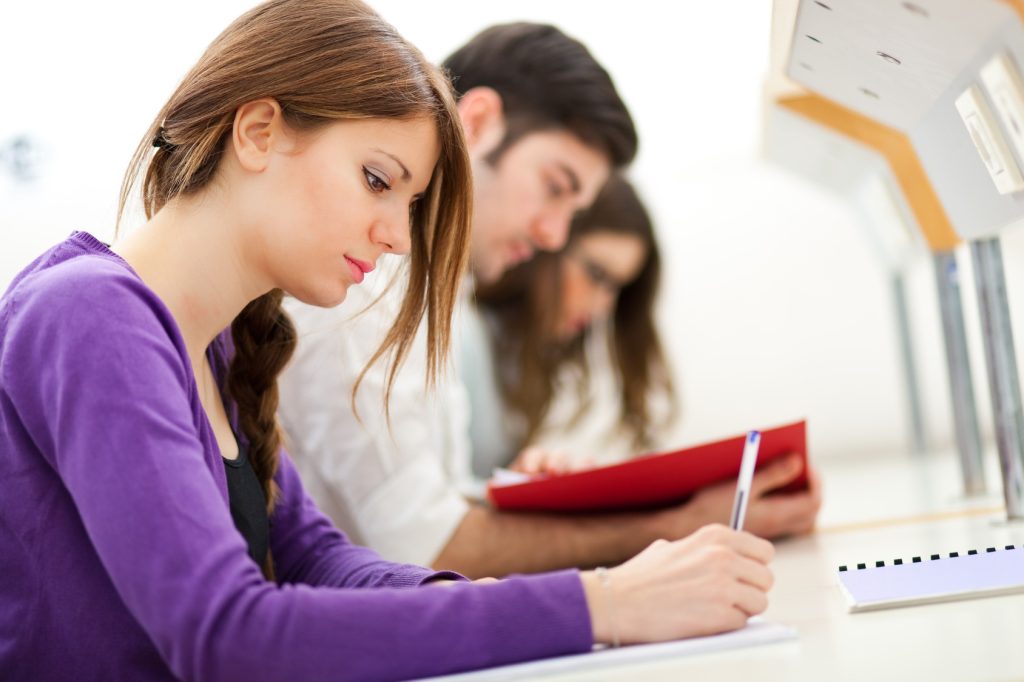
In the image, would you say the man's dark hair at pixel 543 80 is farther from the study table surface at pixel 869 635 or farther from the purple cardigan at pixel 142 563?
the purple cardigan at pixel 142 563

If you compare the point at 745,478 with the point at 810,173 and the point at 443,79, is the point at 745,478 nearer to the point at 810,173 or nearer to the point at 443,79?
the point at 443,79

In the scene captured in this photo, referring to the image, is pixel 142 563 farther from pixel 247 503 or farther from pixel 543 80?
pixel 543 80

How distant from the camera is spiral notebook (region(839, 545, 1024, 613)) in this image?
2.36 ft

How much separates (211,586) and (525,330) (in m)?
1.97

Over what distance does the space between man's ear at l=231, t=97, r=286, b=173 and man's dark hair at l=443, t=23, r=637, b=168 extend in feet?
2.78

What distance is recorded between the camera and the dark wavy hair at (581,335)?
7.97ft

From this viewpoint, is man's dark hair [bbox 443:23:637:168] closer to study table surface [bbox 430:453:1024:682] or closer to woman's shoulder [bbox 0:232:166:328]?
study table surface [bbox 430:453:1024:682]

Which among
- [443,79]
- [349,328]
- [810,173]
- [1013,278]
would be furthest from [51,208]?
[1013,278]

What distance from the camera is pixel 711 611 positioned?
0.65 meters

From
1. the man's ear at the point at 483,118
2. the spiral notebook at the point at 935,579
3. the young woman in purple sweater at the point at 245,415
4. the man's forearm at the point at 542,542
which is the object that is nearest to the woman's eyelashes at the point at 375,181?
the young woman in purple sweater at the point at 245,415

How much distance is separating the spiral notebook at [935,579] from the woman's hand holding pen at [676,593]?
10cm

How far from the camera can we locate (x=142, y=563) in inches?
23.7

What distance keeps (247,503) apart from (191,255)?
20 cm

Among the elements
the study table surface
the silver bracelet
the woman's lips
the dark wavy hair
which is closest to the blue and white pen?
the study table surface
